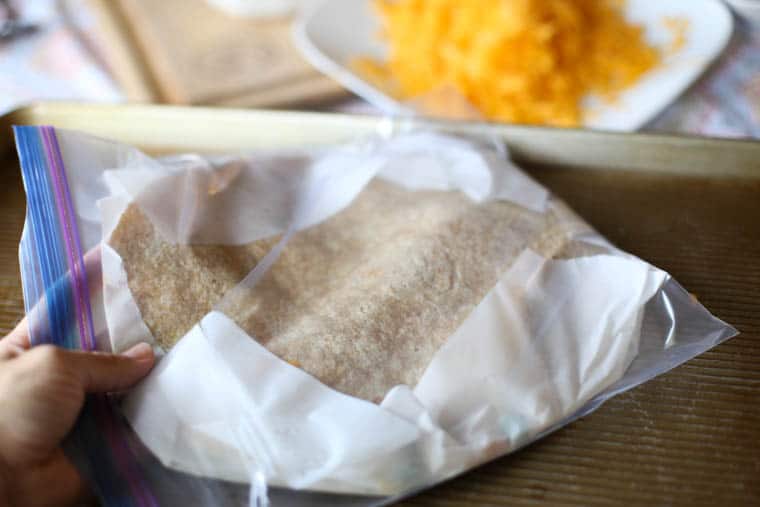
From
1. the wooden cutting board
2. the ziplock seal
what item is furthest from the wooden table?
the wooden cutting board

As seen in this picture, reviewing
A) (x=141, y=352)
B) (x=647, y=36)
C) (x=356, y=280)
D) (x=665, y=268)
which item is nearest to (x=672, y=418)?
(x=665, y=268)

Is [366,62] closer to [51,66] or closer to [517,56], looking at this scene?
[517,56]

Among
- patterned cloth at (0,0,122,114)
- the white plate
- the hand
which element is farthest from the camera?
patterned cloth at (0,0,122,114)

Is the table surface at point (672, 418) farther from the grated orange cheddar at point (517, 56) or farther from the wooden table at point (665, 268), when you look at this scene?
the grated orange cheddar at point (517, 56)

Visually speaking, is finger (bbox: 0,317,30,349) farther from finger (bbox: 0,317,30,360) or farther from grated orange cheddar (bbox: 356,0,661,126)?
grated orange cheddar (bbox: 356,0,661,126)

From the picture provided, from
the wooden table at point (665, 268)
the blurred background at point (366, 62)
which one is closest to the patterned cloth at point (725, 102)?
the blurred background at point (366, 62)

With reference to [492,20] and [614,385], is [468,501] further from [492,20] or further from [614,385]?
[492,20]

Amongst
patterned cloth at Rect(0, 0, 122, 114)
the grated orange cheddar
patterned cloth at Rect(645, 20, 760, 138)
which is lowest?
patterned cloth at Rect(645, 20, 760, 138)

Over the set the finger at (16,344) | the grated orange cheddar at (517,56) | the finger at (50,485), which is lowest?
the finger at (50,485)
